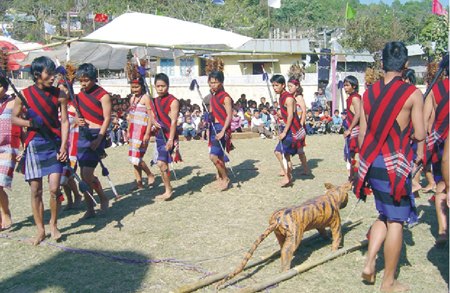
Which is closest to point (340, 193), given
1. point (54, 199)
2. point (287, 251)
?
point (287, 251)

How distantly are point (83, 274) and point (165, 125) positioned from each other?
3671 mm

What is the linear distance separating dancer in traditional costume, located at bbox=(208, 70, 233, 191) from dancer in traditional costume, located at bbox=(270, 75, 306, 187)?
2.73ft

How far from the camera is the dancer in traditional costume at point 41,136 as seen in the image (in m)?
6.18

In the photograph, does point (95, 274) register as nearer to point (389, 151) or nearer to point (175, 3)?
point (389, 151)

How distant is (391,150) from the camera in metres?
4.40

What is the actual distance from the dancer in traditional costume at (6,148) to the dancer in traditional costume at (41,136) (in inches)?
33.3

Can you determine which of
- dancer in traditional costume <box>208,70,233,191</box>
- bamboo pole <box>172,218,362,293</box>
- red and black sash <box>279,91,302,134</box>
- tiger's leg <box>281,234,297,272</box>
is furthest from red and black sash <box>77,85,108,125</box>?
tiger's leg <box>281,234,297,272</box>

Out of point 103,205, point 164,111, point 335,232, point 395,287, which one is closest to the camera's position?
point 395,287

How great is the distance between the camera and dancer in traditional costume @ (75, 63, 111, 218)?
285 inches

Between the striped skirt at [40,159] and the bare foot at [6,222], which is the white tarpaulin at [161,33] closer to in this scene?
the bare foot at [6,222]

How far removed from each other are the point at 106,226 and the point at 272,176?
12.3 ft

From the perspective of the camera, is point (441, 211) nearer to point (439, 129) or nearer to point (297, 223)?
point (439, 129)

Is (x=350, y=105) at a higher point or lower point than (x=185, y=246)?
higher

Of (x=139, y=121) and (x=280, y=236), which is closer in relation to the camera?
(x=280, y=236)
